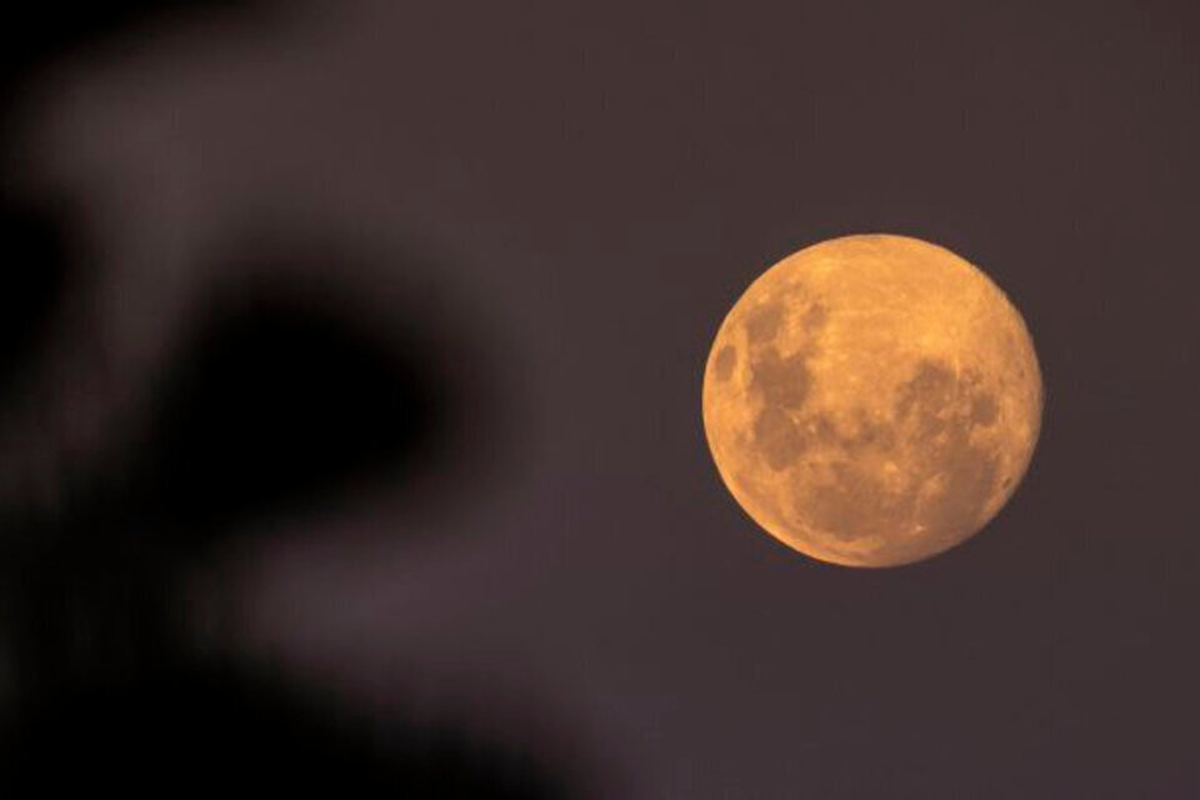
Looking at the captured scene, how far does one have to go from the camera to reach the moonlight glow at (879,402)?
9.57 m

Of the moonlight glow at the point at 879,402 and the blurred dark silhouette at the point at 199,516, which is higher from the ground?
the moonlight glow at the point at 879,402

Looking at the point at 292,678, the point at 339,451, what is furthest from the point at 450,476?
the point at 292,678

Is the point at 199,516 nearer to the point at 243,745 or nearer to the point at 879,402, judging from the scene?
the point at 243,745

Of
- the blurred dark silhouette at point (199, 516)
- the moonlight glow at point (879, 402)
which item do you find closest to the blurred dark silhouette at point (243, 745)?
the blurred dark silhouette at point (199, 516)

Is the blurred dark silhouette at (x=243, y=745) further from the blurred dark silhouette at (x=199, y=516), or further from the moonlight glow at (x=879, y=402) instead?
the moonlight glow at (x=879, y=402)

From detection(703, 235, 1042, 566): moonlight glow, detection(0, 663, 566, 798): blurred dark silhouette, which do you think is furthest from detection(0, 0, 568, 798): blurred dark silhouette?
detection(703, 235, 1042, 566): moonlight glow

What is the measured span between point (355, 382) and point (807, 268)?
24.0 ft

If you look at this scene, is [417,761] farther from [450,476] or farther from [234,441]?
[234,441]

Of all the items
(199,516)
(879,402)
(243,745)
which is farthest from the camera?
(879,402)

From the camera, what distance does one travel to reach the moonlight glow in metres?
9.57

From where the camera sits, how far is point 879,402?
31.2 feet

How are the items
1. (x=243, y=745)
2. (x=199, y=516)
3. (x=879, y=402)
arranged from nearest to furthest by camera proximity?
(x=243, y=745) < (x=199, y=516) < (x=879, y=402)

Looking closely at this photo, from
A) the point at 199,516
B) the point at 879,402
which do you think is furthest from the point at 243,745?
the point at 879,402

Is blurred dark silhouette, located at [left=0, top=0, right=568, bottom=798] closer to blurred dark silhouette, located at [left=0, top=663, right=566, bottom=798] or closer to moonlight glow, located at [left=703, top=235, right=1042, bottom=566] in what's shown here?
blurred dark silhouette, located at [left=0, top=663, right=566, bottom=798]
